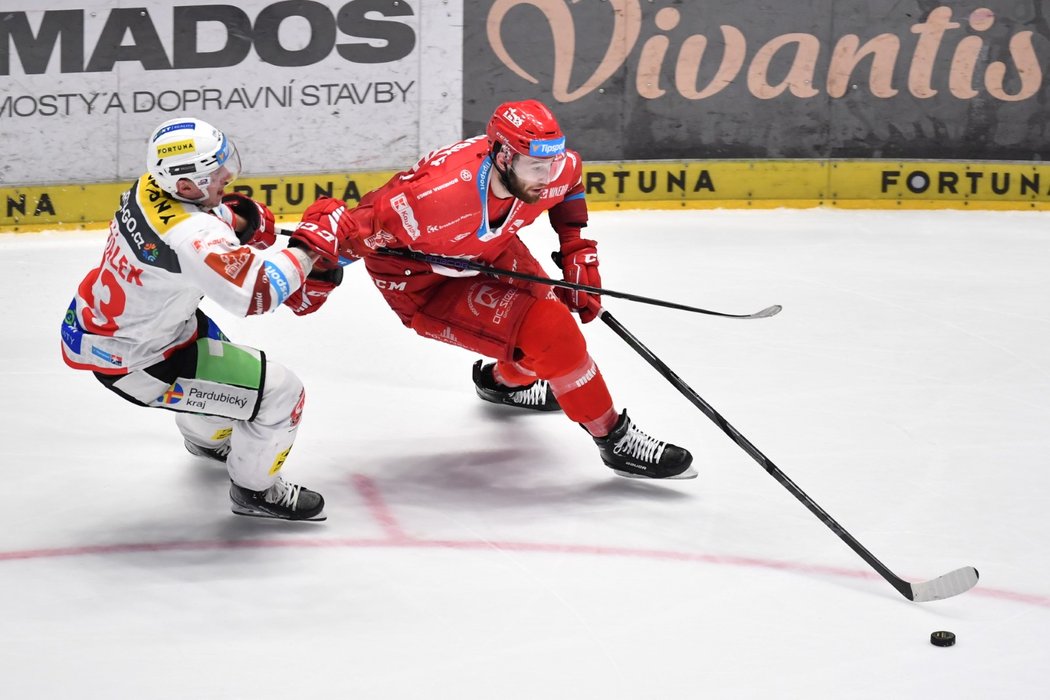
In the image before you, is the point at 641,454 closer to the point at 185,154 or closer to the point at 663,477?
the point at 663,477

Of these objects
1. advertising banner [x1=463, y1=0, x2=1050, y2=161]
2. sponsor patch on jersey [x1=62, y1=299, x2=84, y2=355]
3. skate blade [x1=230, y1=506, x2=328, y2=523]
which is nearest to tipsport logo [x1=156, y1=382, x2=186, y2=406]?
sponsor patch on jersey [x1=62, y1=299, x2=84, y2=355]

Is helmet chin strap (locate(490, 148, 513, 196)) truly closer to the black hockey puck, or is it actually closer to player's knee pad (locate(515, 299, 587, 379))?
player's knee pad (locate(515, 299, 587, 379))

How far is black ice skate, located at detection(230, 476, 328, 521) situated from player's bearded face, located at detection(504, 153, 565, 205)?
101 cm

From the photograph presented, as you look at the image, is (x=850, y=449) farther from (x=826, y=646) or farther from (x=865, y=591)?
(x=826, y=646)

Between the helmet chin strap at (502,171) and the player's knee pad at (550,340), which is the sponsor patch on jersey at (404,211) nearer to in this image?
the helmet chin strap at (502,171)

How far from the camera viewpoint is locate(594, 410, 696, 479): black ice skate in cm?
403


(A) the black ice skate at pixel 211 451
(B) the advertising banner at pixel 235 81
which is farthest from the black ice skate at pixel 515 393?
(B) the advertising banner at pixel 235 81

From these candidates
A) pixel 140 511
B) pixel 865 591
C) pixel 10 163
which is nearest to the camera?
pixel 865 591

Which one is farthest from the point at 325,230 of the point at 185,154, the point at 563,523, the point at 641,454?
the point at 641,454

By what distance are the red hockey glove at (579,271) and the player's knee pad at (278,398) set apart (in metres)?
0.96

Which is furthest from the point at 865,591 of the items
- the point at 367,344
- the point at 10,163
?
the point at 10,163

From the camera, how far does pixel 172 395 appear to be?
359 centimetres

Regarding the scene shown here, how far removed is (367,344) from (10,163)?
215cm

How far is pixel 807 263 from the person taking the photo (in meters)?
6.32
